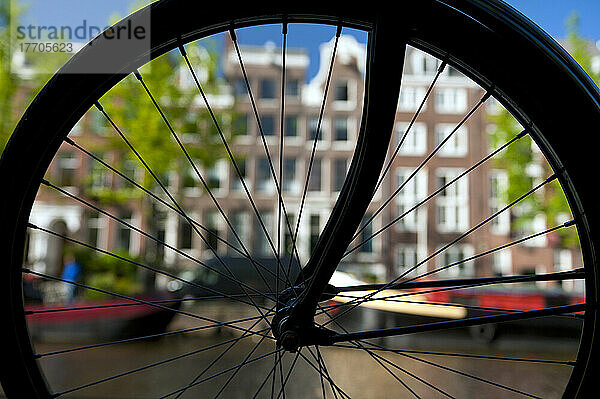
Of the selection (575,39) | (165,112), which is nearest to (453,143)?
(575,39)

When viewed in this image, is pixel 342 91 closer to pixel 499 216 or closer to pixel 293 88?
pixel 293 88

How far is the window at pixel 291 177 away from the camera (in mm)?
9070

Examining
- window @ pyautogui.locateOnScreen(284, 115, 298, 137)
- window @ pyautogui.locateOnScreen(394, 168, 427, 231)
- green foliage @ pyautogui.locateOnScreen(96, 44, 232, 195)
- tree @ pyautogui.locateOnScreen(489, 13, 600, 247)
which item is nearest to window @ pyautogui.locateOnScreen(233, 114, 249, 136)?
green foliage @ pyautogui.locateOnScreen(96, 44, 232, 195)

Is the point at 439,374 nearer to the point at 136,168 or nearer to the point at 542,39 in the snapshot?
the point at 542,39

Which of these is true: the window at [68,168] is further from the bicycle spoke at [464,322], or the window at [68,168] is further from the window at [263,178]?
the bicycle spoke at [464,322]

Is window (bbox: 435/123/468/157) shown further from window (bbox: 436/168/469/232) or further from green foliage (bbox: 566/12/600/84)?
green foliage (bbox: 566/12/600/84)

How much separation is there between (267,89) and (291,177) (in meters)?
1.55

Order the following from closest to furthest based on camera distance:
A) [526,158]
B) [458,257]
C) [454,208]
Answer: [526,158] → [454,208] → [458,257]

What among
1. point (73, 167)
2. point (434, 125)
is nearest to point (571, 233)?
point (434, 125)

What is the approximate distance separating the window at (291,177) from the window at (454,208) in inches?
98.4

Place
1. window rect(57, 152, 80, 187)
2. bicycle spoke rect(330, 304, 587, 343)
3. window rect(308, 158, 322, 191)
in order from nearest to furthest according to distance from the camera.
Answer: bicycle spoke rect(330, 304, 587, 343), window rect(57, 152, 80, 187), window rect(308, 158, 322, 191)

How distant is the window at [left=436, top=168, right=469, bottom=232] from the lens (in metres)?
9.47

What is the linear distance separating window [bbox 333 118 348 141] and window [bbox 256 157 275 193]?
→ 124 cm

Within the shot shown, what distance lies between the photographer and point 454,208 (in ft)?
31.6
